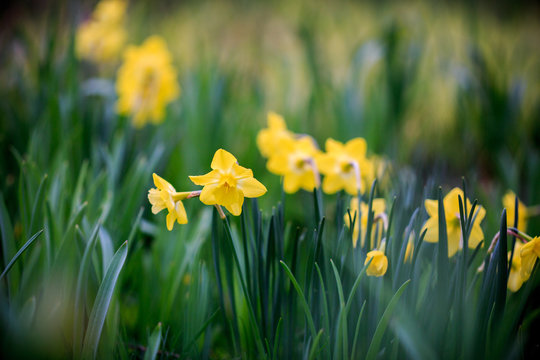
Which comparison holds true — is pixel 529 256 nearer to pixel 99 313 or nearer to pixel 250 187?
pixel 250 187

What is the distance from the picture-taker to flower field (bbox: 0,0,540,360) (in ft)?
2.19

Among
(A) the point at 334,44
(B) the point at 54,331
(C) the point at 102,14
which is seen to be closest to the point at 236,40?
(A) the point at 334,44

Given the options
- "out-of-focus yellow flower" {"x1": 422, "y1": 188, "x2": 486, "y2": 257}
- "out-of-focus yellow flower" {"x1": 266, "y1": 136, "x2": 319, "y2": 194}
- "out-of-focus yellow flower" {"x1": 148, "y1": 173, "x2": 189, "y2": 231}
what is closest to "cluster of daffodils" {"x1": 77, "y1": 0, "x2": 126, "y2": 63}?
"out-of-focus yellow flower" {"x1": 266, "y1": 136, "x2": 319, "y2": 194}

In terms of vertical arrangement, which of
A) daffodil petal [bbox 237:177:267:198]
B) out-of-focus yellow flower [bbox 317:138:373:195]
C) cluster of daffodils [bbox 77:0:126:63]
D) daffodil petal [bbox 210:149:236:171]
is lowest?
daffodil petal [bbox 237:177:267:198]

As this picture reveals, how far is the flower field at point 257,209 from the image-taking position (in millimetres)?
668

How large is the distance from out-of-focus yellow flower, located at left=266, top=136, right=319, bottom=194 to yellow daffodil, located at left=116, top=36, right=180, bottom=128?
86 cm

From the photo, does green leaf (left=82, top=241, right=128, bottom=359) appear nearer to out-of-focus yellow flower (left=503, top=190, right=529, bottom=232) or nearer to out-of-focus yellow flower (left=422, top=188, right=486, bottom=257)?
out-of-focus yellow flower (left=422, top=188, right=486, bottom=257)

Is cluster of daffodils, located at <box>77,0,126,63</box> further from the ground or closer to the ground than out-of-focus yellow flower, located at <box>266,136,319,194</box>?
further from the ground

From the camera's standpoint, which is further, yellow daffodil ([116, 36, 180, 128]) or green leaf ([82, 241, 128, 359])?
yellow daffodil ([116, 36, 180, 128])

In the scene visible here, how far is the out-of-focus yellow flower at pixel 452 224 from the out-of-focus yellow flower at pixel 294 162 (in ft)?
1.09

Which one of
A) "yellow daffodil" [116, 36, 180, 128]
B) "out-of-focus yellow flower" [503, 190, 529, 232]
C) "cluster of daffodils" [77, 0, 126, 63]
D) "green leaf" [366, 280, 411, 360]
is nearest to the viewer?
"green leaf" [366, 280, 411, 360]

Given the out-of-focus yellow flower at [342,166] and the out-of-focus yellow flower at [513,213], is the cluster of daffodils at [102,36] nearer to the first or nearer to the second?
the out-of-focus yellow flower at [342,166]

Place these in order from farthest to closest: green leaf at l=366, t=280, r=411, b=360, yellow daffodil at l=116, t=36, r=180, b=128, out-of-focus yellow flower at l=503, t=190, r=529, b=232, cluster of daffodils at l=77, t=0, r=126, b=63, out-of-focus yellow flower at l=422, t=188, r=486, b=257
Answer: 1. cluster of daffodils at l=77, t=0, r=126, b=63
2. yellow daffodil at l=116, t=36, r=180, b=128
3. out-of-focus yellow flower at l=503, t=190, r=529, b=232
4. out-of-focus yellow flower at l=422, t=188, r=486, b=257
5. green leaf at l=366, t=280, r=411, b=360

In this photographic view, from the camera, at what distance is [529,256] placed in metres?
0.68
